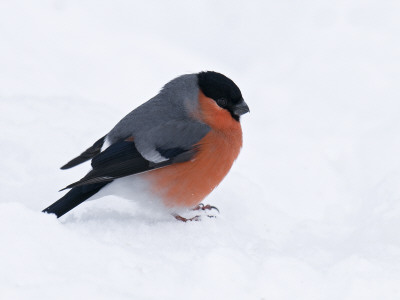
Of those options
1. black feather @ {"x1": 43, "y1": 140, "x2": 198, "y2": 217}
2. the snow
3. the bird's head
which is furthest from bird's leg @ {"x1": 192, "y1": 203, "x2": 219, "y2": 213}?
the bird's head

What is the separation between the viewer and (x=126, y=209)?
19.7ft

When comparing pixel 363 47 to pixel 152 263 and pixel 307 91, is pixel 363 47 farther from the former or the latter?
pixel 152 263

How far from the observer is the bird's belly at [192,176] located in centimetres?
573

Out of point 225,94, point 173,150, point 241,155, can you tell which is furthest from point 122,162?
point 241,155

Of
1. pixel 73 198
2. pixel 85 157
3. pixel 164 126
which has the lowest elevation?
pixel 73 198

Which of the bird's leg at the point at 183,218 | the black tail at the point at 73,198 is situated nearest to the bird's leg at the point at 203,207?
the bird's leg at the point at 183,218

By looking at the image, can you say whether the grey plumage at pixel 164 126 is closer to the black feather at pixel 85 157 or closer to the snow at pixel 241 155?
the black feather at pixel 85 157

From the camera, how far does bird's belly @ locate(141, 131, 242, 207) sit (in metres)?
5.73

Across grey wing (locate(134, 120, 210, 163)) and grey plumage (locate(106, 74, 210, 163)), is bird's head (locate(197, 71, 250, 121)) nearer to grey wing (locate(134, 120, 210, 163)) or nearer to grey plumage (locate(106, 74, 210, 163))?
grey plumage (locate(106, 74, 210, 163))

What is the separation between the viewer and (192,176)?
227 inches

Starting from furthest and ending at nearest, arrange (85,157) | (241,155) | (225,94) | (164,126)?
(241,155) → (225,94) → (85,157) → (164,126)

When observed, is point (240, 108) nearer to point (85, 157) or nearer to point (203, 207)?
point (203, 207)

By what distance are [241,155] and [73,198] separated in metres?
2.64

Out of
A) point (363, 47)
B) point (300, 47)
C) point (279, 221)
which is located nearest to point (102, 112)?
point (279, 221)
